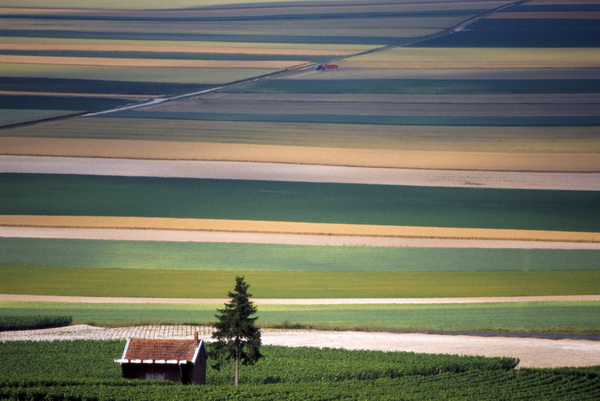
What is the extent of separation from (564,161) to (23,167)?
3315 cm

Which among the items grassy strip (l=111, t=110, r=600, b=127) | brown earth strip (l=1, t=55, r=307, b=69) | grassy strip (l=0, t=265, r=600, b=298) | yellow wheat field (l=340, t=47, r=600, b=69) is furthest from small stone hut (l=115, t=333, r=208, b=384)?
yellow wheat field (l=340, t=47, r=600, b=69)

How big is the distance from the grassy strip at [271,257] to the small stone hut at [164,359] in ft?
44.1

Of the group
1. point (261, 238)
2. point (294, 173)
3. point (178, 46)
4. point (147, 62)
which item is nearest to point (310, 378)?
point (261, 238)

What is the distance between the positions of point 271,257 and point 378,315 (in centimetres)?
794

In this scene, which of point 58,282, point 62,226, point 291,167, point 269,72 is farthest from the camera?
point 269,72

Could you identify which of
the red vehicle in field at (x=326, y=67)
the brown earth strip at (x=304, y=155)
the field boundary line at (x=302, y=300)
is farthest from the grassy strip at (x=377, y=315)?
the red vehicle in field at (x=326, y=67)

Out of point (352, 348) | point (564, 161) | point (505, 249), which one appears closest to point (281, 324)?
point (352, 348)

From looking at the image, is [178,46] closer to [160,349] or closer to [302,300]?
[302,300]

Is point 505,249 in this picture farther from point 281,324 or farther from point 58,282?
point 58,282

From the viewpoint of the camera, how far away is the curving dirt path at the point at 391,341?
35.5 m

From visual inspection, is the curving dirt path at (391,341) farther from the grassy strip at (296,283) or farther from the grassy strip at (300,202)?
the grassy strip at (300,202)

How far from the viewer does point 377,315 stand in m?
39.7

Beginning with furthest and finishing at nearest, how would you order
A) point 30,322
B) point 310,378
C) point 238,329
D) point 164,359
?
point 30,322 < point 310,378 < point 164,359 < point 238,329

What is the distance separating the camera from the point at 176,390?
2861cm
